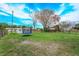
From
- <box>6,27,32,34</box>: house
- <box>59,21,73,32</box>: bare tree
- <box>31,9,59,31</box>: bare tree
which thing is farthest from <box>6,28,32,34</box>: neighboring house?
<box>59,21,73,32</box>: bare tree

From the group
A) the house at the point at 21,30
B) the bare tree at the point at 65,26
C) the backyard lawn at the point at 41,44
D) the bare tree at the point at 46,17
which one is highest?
the bare tree at the point at 46,17

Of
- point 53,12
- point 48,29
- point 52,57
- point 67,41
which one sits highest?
point 53,12

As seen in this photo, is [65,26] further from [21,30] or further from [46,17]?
[21,30]

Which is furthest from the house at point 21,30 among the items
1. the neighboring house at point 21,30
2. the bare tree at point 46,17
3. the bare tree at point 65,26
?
the bare tree at point 65,26

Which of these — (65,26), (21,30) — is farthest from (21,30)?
(65,26)

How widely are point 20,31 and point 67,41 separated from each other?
0.42 metres

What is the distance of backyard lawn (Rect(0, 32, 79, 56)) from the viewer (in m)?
1.55

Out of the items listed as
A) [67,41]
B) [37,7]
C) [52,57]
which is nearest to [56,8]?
[37,7]

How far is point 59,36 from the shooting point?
1.61 meters

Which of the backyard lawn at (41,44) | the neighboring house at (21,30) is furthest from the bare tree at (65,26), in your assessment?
the neighboring house at (21,30)

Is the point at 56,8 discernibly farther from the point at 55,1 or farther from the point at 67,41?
the point at 67,41

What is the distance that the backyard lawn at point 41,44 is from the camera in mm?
1555

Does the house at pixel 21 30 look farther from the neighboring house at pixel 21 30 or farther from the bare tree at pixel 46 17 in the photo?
the bare tree at pixel 46 17

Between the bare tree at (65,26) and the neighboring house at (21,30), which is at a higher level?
the bare tree at (65,26)
